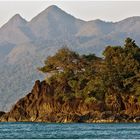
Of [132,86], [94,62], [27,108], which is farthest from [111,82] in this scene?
[27,108]

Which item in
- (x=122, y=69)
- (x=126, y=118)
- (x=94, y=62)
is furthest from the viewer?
(x=94, y=62)

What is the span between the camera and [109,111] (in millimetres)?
156625

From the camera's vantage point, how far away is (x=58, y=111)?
545 ft

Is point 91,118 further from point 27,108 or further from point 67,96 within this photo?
point 27,108

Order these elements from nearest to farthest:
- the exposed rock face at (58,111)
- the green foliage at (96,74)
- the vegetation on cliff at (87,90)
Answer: the exposed rock face at (58,111) → the vegetation on cliff at (87,90) → the green foliage at (96,74)

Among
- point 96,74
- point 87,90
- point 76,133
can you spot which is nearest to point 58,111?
point 87,90

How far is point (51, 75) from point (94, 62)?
11.1 m

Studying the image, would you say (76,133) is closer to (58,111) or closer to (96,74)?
(96,74)

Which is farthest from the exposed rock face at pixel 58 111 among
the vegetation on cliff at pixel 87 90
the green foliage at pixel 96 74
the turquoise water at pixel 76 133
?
the turquoise water at pixel 76 133

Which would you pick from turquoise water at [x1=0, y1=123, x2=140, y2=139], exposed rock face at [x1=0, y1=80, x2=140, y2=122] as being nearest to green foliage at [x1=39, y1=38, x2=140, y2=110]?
exposed rock face at [x1=0, y1=80, x2=140, y2=122]

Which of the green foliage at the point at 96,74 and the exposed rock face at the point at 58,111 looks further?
the green foliage at the point at 96,74

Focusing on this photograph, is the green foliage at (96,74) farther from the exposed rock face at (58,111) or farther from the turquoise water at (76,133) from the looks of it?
the turquoise water at (76,133)

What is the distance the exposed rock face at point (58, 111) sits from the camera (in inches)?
6043

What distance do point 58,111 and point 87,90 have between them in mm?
9756
